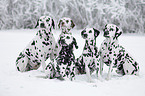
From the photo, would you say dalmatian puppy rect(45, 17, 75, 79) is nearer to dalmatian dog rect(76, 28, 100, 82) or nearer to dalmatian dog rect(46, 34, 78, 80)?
dalmatian dog rect(46, 34, 78, 80)

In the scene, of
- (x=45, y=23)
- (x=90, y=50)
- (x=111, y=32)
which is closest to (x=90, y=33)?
(x=90, y=50)

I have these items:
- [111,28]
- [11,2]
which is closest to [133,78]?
[111,28]

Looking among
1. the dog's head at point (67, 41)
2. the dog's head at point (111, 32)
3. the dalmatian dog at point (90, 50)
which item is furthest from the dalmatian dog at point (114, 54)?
the dog's head at point (67, 41)

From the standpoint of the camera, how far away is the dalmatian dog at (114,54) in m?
4.63

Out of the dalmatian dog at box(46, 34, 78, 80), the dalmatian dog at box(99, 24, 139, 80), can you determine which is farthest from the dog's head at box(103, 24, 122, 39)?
the dalmatian dog at box(46, 34, 78, 80)

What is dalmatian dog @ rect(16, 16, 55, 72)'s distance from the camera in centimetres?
479

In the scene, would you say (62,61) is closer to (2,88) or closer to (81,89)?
(81,89)

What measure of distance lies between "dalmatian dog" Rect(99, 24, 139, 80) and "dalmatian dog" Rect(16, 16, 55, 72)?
1473 millimetres

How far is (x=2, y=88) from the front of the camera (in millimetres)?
3764

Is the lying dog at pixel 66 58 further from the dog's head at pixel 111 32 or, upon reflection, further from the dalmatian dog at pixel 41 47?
the dog's head at pixel 111 32

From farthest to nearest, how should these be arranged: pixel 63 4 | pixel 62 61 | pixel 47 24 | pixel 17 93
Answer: pixel 63 4
pixel 47 24
pixel 62 61
pixel 17 93

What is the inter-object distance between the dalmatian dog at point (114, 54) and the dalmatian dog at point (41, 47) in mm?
1473

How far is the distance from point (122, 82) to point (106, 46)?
105cm

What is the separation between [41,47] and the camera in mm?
4871
